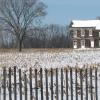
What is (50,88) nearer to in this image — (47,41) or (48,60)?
(48,60)

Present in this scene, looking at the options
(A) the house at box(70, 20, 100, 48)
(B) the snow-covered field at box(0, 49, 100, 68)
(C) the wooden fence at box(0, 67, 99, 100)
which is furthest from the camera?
(A) the house at box(70, 20, 100, 48)

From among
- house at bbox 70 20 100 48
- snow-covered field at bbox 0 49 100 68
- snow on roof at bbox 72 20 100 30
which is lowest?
snow-covered field at bbox 0 49 100 68

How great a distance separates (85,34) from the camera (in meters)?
95.6

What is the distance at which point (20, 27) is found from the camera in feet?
242

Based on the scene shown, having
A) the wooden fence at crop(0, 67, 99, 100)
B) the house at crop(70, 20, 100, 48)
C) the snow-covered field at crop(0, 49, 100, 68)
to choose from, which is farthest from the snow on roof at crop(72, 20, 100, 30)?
the wooden fence at crop(0, 67, 99, 100)

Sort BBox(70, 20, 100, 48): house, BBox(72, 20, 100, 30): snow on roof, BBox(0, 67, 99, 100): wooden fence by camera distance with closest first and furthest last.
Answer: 1. BBox(0, 67, 99, 100): wooden fence
2. BBox(70, 20, 100, 48): house
3. BBox(72, 20, 100, 30): snow on roof

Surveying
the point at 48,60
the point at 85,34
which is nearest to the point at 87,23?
the point at 85,34

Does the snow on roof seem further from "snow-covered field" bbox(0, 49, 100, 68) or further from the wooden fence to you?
the wooden fence

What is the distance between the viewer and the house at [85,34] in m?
93.6

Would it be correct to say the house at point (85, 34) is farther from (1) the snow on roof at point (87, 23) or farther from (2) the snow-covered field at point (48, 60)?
(2) the snow-covered field at point (48, 60)

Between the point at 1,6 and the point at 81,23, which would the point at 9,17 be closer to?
the point at 1,6

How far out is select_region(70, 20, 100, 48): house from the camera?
93625 mm

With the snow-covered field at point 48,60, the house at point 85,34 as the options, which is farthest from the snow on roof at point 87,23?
the snow-covered field at point 48,60

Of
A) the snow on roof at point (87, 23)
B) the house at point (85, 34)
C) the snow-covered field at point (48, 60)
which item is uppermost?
the snow on roof at point (87, 23)
